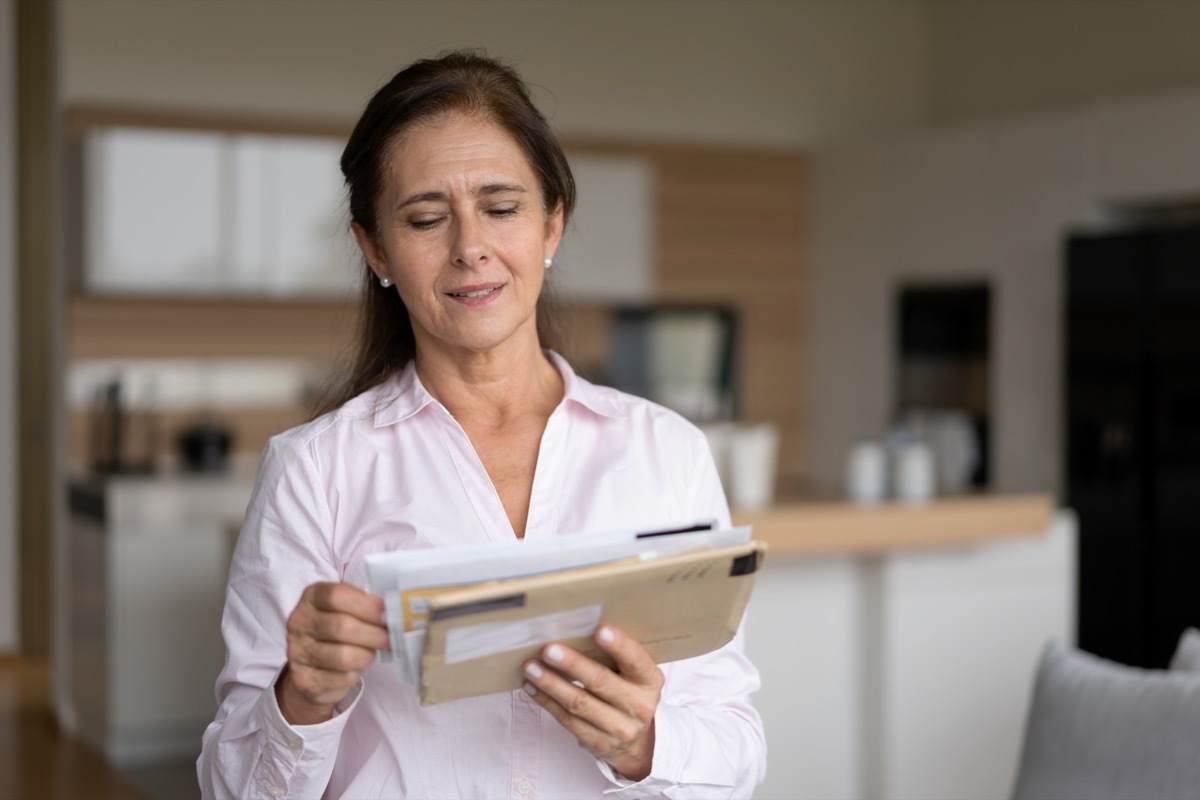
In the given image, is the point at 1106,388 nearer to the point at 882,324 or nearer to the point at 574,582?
the point at 882,324

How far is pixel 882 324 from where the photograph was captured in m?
5.77

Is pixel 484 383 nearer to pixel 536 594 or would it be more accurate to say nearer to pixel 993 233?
pixel 536 594

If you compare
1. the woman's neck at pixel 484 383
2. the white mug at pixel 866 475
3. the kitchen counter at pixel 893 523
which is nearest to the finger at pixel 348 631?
the woman's neck at pixel 484 383

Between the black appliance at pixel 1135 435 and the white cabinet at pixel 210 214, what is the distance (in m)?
2.43

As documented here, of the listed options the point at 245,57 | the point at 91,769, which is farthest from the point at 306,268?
the point at 245,57

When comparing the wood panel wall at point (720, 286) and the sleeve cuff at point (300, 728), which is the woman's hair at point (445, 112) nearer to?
the sleeve cuff at point (300, 728)

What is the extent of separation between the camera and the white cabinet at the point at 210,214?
4.98m

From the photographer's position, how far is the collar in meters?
1.39

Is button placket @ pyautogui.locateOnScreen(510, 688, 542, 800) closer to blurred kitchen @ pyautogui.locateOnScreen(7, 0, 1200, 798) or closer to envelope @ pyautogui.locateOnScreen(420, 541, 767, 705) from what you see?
envelope @ pyautogui.locateOnScreen(420, 541, 767, 705)

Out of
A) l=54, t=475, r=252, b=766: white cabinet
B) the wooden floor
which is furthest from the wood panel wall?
the wooden floor

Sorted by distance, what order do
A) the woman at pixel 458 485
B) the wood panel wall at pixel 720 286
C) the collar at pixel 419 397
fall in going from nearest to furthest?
the woman at pixel 458 485, the collar at pixel 419 397, the wood panel wall at pixel 720 286

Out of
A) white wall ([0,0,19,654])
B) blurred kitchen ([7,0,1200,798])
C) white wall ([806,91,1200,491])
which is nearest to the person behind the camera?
blurred kitchen ([7,0,1200,798])

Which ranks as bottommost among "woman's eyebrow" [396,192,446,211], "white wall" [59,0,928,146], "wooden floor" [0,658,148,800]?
"wooden floor" [0,658,148,800]

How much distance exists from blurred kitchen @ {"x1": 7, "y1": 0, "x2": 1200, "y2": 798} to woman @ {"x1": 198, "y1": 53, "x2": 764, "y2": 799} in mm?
305
